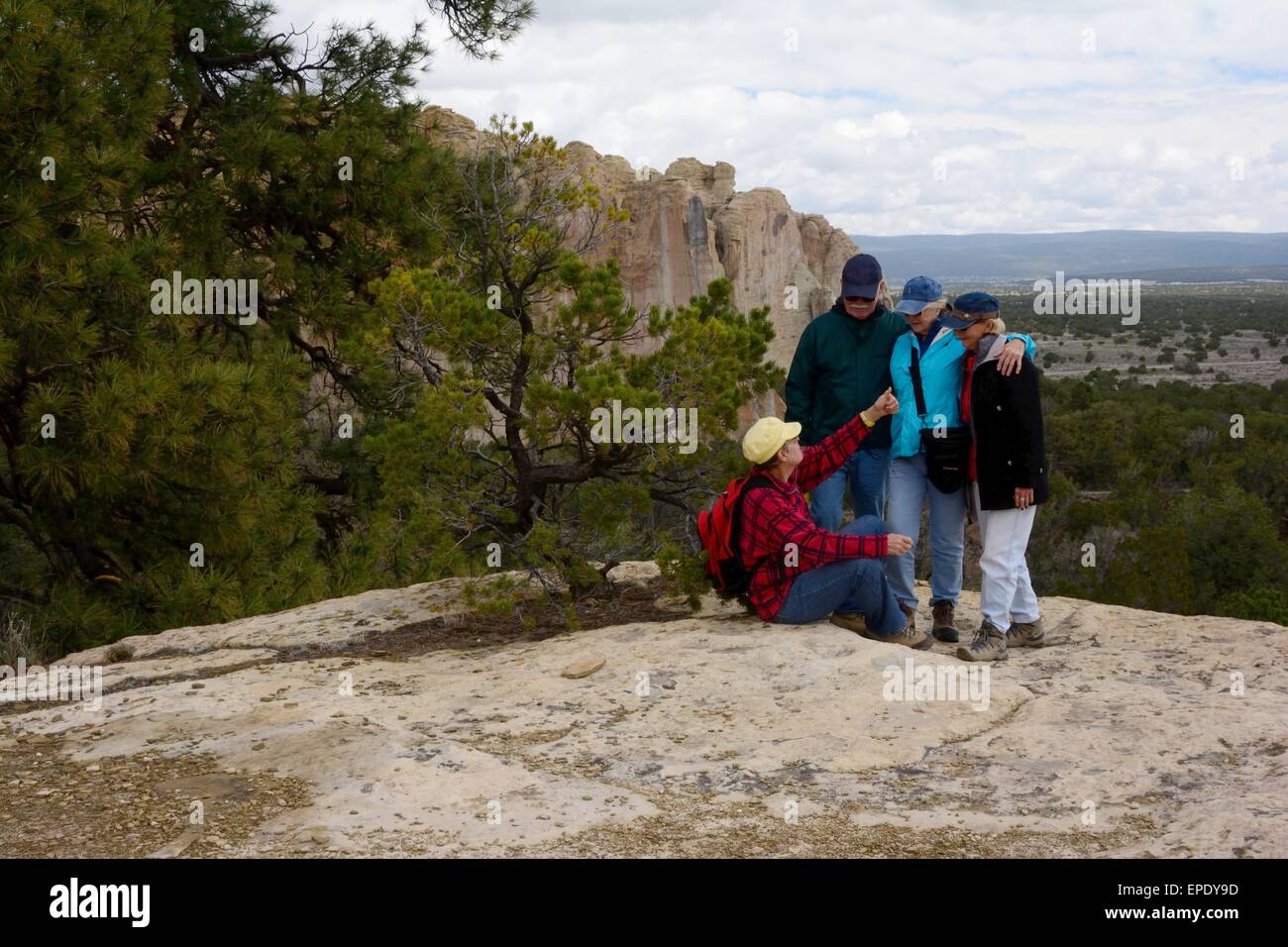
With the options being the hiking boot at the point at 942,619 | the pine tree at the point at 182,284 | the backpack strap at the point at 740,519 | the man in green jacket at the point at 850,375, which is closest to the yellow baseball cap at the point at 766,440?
the backpack strap at the point at 740,519

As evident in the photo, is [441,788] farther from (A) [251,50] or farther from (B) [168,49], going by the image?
(A) [251,50]

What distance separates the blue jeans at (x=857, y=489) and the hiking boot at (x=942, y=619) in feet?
1.93

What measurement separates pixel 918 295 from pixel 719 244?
44.7 m

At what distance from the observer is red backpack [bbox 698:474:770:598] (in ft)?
19.4

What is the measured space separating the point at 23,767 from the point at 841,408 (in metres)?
4.02

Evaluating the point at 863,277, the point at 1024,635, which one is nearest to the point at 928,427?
the point at 863,277

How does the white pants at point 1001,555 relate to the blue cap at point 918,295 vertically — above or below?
below

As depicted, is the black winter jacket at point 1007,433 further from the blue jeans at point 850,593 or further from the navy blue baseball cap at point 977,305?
the blue jeans at point 850,593

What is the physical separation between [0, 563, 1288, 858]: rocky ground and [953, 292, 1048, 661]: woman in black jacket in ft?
1.15

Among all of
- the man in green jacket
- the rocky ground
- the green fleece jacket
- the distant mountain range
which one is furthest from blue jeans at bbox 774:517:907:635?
the distant mountain range

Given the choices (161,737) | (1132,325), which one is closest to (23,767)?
(161,737)

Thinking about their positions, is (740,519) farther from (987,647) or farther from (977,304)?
(977,304)

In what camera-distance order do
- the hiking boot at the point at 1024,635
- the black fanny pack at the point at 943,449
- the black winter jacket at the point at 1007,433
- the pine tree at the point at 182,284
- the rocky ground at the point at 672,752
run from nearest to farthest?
1. the rocky ground at the point at 672,752
2. the black winter jacket at the point at 1007,433
3. the black fanny pack at the point at 943,449
4. the hiking boot at the point at 1024,635
5. the pine tree at the point at 182,284

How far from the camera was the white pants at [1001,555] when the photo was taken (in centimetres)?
596
